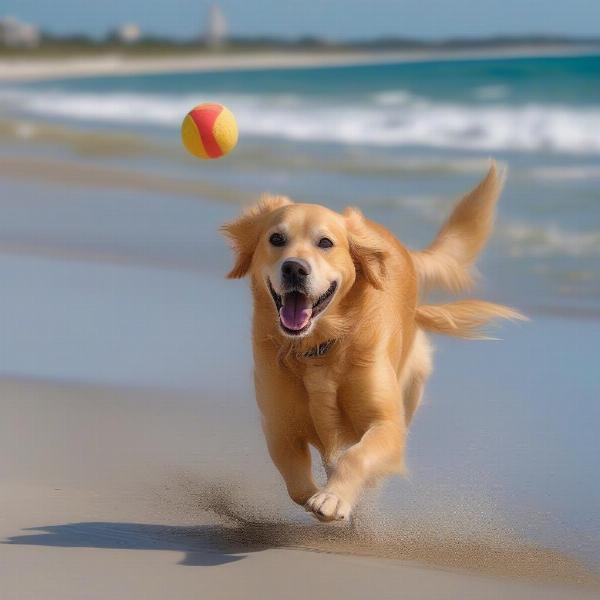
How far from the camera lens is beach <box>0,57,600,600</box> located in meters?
3.76

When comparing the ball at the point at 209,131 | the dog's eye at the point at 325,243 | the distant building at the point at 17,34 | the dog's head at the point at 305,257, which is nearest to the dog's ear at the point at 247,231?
the dog's head at the point at 305,257

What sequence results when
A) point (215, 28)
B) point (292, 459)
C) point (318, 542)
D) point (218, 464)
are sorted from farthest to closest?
point (215, 28) < point (218, 464) < point (292, 459) < point (318, 542)

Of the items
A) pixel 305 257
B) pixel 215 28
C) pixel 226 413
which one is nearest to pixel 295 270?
pixel 305 257

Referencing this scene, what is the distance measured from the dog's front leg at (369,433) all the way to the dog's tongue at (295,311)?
0.89 feet

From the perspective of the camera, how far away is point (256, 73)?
35.5 metres

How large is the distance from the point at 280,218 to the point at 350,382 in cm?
55

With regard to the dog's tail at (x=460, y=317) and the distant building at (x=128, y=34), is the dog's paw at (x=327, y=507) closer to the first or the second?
the dog's tail at (x=460, y=317)

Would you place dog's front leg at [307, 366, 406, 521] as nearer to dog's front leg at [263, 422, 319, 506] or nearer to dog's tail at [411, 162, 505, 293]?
dog's front leg at [263, 422, 319, 506]

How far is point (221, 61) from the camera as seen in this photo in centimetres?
4416

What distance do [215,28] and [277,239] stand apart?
152 ft

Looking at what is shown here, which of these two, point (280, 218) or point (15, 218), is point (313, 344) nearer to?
point (280, 218)

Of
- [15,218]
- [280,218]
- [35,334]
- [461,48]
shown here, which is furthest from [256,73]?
[280,218]

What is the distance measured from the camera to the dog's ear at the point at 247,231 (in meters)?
4.34

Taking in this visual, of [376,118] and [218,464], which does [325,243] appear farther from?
[376,118]
